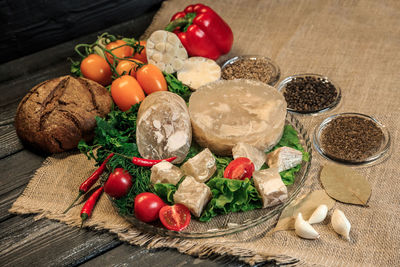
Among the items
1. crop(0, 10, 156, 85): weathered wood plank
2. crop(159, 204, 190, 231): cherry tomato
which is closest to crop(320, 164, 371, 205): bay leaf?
A: crop(159, 204, 190, 231): cherry tomato

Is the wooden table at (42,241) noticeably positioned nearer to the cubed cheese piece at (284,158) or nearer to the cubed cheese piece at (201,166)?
the cubed cheese piece at (201,166)

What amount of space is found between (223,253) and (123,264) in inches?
18.8

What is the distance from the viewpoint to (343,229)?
2127mm

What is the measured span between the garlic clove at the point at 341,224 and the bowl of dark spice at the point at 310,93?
3.05 feet

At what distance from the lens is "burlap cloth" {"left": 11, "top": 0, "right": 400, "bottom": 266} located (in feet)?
6.95

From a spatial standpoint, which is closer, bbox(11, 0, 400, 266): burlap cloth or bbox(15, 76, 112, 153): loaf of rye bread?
bbox(11, 0, 400, 266): burlap cloth

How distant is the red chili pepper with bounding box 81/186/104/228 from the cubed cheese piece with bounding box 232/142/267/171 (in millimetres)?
777

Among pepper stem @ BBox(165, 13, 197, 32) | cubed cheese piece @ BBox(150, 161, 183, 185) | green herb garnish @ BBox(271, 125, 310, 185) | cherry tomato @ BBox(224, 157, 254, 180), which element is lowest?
green herb garnish @ BBox(271, 125, 310, 185)

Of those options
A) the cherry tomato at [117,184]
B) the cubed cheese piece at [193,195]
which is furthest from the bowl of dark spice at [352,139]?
the cherry tomato at [117,184]

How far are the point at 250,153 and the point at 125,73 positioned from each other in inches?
47.7

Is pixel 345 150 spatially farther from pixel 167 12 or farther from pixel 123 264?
pixel 167 12

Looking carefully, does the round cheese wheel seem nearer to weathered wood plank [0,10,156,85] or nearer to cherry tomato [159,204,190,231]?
cherry tomato [159,204,190,231]

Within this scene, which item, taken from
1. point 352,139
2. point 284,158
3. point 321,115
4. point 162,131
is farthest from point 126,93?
point 352,139

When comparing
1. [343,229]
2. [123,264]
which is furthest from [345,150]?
[123,264]
